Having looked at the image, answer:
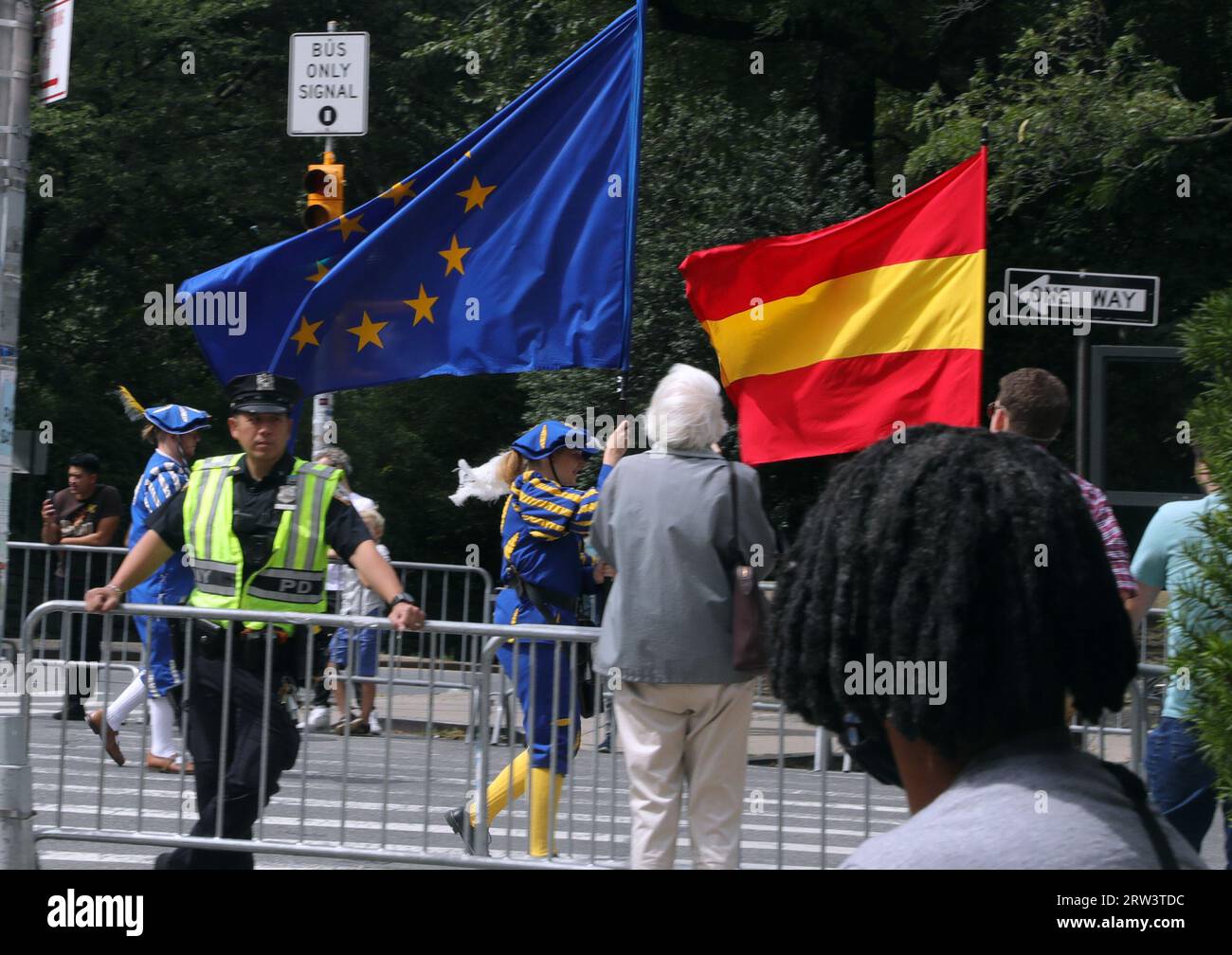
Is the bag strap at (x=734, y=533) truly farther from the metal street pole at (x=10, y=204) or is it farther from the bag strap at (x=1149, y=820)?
the bag strap at (x=1149, y=820)

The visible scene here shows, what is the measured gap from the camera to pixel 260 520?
19.6 feet

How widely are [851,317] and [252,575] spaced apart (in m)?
3.09

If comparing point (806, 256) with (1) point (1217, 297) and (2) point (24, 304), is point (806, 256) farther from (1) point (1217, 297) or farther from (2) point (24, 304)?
(2) point (24, 304)

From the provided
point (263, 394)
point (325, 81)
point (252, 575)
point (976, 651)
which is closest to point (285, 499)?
point (252, 575)

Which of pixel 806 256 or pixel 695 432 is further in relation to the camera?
pixel 806 256

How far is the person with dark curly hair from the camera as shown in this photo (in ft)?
5.80

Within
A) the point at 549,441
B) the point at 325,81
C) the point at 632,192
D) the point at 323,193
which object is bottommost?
the point at 549,441

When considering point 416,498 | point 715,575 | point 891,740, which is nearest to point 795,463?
point 416,498

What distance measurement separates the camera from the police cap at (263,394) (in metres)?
6.09

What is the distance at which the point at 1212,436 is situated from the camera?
353 centimetres

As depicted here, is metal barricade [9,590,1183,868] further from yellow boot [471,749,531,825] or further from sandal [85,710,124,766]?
sandal [85,710,124,766]

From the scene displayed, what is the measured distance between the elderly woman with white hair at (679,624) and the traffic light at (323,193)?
6156 millimetres

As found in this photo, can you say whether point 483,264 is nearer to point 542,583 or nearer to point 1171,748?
point 542,583
